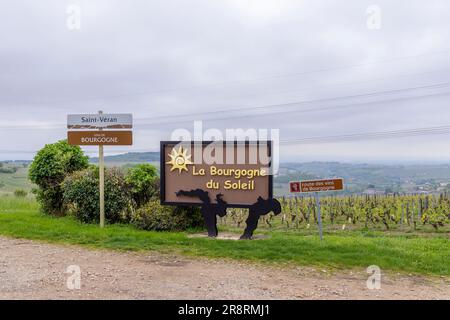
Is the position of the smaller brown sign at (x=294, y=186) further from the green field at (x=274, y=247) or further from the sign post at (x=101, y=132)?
the sign post at (x=101, y=132)

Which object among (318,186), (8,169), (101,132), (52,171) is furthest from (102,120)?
(8,169)

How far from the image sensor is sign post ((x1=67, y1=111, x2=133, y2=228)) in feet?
40.2

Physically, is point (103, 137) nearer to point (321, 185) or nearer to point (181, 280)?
point (321, 185)

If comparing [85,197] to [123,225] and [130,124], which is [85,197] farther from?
[130,124]

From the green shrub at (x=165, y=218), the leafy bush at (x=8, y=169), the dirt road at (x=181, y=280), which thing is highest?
the leafy bush at (x=8, y=169)

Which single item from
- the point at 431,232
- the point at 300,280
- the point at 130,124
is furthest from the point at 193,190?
the point at 431,232

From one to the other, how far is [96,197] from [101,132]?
6.80ft

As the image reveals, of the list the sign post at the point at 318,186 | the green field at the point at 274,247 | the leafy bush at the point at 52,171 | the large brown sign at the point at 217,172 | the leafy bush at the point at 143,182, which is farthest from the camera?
the leafy bush at the point at 52,171

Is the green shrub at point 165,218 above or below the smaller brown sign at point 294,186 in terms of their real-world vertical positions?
below

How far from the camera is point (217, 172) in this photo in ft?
35.7

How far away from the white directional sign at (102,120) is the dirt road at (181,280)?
467 centimetres

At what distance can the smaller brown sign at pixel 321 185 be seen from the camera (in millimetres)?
9617

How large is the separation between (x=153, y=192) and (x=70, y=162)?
12.6 feet

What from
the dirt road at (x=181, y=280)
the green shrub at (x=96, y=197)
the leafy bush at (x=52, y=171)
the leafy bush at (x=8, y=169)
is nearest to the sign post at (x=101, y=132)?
the green shrub at (x=96, y=197)
